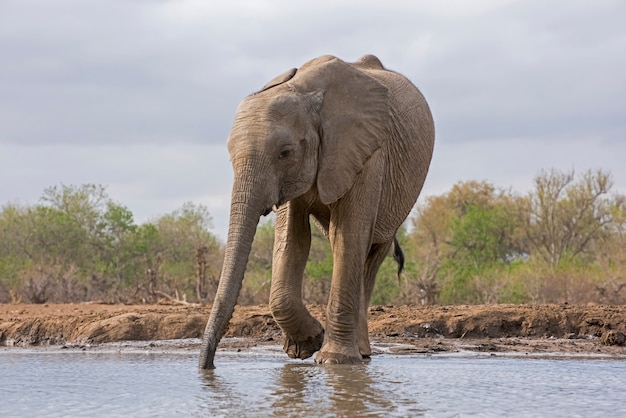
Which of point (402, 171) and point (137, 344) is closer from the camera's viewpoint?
point (402, 171)

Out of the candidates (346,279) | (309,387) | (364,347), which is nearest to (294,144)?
(346,279)

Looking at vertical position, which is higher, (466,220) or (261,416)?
(466,220)

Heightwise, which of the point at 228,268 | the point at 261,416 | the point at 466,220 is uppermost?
the point at 466,220

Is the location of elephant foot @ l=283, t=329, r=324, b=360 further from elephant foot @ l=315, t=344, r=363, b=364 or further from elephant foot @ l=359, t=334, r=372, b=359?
elephant foot @ l=359, t=334, r=372, b=359

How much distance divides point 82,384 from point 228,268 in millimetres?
1248

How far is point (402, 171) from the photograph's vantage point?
9.10m

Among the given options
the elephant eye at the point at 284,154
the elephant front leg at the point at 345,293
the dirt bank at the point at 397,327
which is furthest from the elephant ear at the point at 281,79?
the dirt bank at the point at 397,327

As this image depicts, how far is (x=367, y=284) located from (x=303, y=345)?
1324mm

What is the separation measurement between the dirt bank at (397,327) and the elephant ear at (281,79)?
3.47 metres

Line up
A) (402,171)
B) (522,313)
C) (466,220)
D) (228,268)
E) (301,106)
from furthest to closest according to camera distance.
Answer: (466,220)
(522,313)
(402,171)
(301,106)
(228,268)

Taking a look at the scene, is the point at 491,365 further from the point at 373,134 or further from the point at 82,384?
the point at 82,384

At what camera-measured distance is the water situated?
5.89 meters

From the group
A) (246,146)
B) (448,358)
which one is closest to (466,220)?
(448,358)

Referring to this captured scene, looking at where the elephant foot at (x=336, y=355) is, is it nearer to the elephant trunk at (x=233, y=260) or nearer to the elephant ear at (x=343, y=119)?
the elephant ear at (x=343, y=119)
